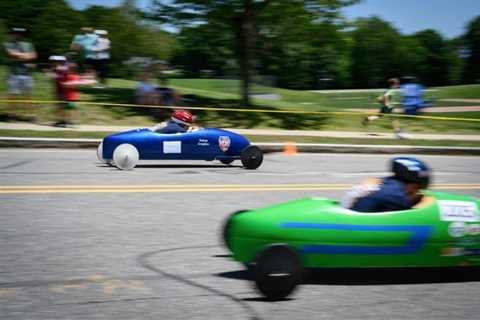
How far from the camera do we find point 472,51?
11644cm

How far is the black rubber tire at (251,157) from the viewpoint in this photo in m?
11.7

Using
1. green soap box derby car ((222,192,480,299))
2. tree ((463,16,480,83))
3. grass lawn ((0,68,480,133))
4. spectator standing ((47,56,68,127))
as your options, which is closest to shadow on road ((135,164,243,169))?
spectator standing ((47,56,68,127))

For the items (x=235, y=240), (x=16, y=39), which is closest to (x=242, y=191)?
(x=235, y=240)

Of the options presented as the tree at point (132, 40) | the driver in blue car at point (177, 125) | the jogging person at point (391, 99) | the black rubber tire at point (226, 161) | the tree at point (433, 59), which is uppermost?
the tree at point (433, 59)

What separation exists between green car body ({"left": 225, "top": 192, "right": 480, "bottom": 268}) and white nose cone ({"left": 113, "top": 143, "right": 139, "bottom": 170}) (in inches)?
239

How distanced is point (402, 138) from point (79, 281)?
14779 millimetres

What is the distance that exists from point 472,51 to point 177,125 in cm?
11539

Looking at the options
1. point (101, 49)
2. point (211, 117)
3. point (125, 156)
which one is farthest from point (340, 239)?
point (101, 49)

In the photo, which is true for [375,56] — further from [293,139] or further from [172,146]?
[172,146]

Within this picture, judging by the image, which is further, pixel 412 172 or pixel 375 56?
pixel 375 56

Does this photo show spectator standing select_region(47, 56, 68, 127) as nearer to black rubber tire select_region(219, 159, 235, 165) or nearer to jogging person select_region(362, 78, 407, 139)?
black rubber tire select_region(219, 159, 235, 165)

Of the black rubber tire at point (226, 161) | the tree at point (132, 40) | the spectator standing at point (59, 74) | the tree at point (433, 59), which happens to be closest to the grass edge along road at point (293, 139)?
the spectator standing at point (59, 74)

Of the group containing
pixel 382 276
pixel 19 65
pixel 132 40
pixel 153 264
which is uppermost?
pixel 132 40

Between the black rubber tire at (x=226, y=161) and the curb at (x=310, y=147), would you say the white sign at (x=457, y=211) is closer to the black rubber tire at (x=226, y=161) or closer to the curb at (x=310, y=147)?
the black rubber tire at (x=226, y=161)
